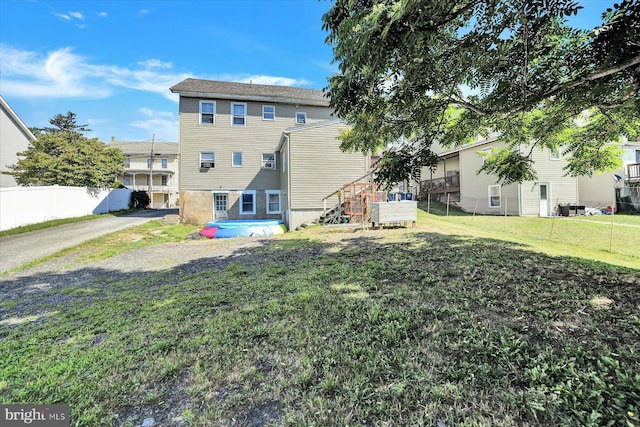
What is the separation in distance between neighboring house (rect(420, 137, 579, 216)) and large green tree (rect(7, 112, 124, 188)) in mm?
24290

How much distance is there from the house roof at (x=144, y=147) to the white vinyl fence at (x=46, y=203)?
16.9m

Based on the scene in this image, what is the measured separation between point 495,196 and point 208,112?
20094 mm

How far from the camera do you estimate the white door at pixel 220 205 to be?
16938 mm

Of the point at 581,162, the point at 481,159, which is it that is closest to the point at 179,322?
the point at 581,162

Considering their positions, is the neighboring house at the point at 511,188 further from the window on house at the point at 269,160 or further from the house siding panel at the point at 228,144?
the house siding panel at the point at 228,144

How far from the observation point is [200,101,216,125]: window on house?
16.9 metres

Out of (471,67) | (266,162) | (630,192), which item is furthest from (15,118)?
(630,192)

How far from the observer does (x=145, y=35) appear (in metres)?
11.6

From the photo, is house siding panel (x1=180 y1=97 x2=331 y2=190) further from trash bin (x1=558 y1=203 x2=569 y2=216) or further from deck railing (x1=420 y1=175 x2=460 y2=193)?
trash bin (x1=558 y1=203 x2=569 y2=216)

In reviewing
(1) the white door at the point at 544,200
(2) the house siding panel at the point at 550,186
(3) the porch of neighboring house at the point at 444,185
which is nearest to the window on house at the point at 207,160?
(3) the porch of neighboring house at the point at 444,185

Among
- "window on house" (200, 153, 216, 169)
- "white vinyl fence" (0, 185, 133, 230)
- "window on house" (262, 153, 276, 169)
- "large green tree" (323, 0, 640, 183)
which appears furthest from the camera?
"window on house" (262, 153, 276, 169)

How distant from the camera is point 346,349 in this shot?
2746 millimetres

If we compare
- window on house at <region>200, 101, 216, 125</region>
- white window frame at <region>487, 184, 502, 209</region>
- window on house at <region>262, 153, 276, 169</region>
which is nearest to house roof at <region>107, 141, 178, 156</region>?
window on house at <region>200, 101, 216, 125</region>

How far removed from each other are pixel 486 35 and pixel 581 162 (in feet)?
18.5
